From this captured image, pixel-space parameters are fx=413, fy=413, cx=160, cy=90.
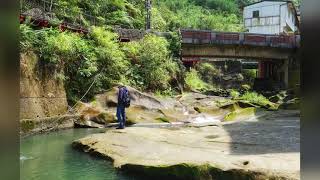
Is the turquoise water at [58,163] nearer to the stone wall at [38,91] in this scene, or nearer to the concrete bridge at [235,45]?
the stone wall at [38,91]

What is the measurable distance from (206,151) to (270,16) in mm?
49211

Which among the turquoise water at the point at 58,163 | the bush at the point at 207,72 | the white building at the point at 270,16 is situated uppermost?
the white building at the point at 270,16

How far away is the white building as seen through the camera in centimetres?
5506

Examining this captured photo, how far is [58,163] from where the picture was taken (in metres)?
10.5

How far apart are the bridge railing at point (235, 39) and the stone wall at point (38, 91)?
699 inches

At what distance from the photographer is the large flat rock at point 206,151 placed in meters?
7.92

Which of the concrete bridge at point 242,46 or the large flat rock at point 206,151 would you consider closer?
the large flat rock at point 206,151

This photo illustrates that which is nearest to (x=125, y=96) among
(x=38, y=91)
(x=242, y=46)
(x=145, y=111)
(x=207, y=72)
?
(x=38, y=91)

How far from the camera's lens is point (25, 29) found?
54.4 ft

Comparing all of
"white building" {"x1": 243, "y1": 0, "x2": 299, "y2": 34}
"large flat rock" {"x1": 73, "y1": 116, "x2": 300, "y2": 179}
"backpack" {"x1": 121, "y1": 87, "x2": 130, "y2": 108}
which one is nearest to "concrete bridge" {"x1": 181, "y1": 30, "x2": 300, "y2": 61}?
"white building" {"x1": 243, "y1": 0, "x2": 299, "y2": 34}

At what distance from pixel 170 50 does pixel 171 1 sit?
37.7 metres

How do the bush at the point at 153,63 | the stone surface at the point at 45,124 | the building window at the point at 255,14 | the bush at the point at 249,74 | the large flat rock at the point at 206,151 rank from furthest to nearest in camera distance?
1. the building window at the point at 255,14
2. the bush at the point at 249,74
3. the bush at the point at 153,63
4. the stone surface at the point at 45,124
5. the large flat rock at the point at 206,151

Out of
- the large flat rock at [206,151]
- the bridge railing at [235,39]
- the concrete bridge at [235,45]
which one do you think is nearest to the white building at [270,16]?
the concrete bridge at [235,45]
